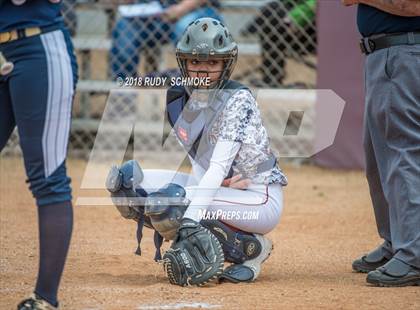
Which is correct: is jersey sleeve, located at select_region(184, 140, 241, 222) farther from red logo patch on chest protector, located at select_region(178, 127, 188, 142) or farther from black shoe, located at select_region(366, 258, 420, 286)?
black shoe, located at select_region(366, 258, 420, 286)

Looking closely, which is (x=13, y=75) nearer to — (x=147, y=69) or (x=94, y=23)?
(x=147, y=69)

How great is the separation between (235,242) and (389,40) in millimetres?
1306

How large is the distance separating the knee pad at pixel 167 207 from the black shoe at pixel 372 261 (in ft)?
3.73

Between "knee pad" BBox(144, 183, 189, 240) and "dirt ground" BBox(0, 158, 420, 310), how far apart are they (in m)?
0.30

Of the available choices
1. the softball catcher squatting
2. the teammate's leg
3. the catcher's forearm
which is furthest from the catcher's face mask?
the teammate's leg

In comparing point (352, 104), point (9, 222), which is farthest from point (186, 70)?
point (352, 104)

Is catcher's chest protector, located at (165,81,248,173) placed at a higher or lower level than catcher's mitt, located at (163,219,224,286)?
higher

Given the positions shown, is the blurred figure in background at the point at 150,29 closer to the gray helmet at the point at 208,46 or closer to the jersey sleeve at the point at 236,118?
the gray helmet at the point at 208,46

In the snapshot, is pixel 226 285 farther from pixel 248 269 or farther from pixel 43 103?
pixel 43 103

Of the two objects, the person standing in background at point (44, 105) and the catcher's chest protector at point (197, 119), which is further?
the catcher's chest protector at point (197, 119)

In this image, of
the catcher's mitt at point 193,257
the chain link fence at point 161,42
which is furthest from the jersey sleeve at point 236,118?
the chain link fence at point 161,42

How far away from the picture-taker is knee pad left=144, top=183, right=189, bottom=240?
14.5ft

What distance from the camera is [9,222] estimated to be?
21.1 ft

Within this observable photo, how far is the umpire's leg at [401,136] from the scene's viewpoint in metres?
4.52
